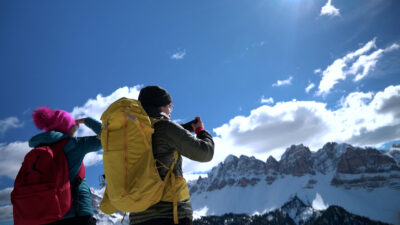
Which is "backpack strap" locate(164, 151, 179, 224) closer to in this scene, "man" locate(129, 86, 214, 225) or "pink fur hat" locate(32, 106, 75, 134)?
"man" locate(129, 86, 214, 225)

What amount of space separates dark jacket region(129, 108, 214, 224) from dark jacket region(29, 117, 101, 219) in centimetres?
95

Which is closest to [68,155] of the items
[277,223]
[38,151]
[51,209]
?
[38,151]

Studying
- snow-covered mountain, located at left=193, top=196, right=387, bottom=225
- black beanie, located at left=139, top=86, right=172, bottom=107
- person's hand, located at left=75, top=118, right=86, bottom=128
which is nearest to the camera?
black beanie, located at left=139, top=86, right=172, bottom=107

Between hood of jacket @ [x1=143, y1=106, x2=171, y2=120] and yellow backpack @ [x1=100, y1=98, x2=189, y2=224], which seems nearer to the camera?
yellow backpack @ [x1=100, y1=98, x2=189, y2=224]

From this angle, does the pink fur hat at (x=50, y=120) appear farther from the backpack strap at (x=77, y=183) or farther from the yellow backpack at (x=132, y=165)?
the yellow backpack at (x=132, y=165)

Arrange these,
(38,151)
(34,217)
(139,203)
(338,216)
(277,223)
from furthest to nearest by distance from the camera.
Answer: (277,223) < (338,216) < (38,151) < (34,217) < (139,203)

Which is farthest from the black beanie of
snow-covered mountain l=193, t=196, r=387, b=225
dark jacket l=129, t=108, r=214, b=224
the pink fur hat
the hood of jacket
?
snow-covered mountain l=193, t=196, r=387, b=225

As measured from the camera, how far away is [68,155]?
3064mm

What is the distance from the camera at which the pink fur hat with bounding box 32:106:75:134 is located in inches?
126

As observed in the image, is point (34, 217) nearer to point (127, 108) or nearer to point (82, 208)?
point (82, 208)

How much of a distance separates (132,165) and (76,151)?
1.22 meters

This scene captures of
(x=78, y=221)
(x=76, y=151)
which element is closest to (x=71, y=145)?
(x=76, y=151)

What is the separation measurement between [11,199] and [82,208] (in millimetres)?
718

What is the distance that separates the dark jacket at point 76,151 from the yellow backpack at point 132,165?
92 centimetres
